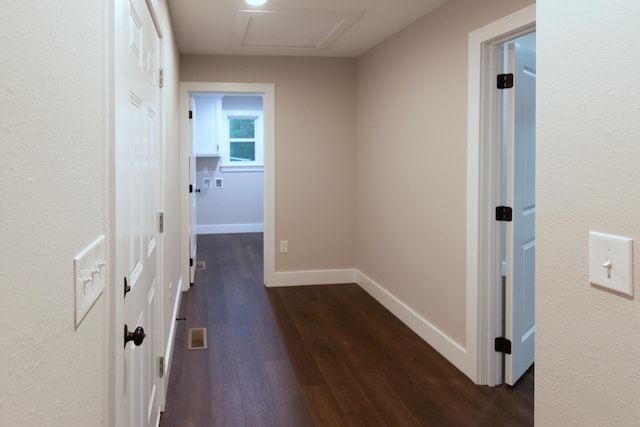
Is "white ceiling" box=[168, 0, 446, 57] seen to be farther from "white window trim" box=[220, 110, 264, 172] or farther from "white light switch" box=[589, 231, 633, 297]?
"white window trim" box=[220, 110, 264, 172]

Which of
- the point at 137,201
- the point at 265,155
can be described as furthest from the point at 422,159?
the point at 137,201

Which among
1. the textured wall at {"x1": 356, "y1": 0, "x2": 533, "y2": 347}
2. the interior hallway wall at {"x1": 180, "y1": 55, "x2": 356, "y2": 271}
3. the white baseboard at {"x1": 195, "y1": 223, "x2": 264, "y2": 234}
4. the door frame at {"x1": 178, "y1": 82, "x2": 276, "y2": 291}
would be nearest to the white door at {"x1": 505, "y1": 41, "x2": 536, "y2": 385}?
the textured wall at {"x1": 356, "y1": 0, "x2": 533, "y2": 347}

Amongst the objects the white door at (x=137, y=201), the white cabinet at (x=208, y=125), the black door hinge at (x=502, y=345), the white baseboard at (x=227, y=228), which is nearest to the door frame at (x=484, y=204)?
the black door hinge at (x=502, y=345)

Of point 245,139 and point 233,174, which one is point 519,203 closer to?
point 233,174

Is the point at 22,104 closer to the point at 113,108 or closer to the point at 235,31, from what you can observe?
the point at 113,108

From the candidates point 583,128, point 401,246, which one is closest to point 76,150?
point 583,128

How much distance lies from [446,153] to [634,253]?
2537 mm

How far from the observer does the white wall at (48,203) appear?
55 cm

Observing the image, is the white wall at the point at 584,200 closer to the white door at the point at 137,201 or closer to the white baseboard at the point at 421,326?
the white door at the point at 137,201

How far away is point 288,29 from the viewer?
4.07 m

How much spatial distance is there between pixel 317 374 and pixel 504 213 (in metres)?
1.46

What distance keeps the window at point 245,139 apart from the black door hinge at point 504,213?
→ 6529 mm

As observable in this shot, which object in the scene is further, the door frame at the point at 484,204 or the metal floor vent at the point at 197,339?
the metal floor vent at the point at 197,339

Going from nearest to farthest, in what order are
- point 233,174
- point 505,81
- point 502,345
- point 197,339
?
1. point 505,81
2. point 502,345
3. point 197,339
4. point 233,174
